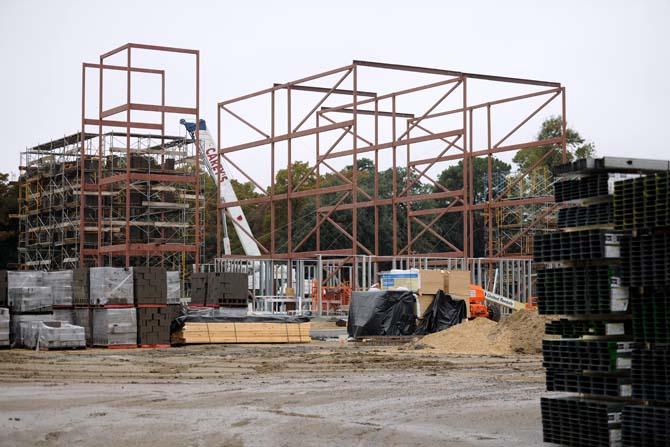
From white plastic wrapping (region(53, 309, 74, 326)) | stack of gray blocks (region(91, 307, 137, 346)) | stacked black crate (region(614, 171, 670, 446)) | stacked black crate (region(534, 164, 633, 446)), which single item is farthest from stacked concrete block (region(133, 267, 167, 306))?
stacked black crate (region(614, 171, 670, 446))

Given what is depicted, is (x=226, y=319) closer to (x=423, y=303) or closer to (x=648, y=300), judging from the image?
(x=423, y=303)

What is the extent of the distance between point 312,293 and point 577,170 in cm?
3109

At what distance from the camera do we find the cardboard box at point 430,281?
29.8 metres

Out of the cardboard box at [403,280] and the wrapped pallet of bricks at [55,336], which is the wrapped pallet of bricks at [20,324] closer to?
the wrapped pallet of bricks at [55,336]

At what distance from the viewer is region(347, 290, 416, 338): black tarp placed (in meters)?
29.1

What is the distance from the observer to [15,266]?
202 feet

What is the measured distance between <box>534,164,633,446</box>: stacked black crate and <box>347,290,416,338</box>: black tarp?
1892 cm

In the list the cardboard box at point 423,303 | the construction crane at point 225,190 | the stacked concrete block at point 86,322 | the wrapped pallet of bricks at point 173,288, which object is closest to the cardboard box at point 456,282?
the cardboard box at point 423,303

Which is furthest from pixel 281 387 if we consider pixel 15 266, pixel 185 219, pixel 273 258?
pixel 15 266

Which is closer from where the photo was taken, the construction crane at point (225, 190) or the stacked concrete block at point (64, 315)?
the stacked concrete block at point (64, 315)

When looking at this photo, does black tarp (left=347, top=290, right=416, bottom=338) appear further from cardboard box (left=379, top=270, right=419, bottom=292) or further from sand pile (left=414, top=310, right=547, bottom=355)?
sand pile (left=414, top=310, right=547, bottom=355)

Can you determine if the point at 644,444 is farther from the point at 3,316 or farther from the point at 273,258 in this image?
the point at 273,258

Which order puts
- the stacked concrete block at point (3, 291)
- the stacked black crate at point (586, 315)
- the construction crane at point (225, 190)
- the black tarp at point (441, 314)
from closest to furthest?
the stacked black crate at point (586, 315)
the stacked concrete block at point (3, 291)
the black tarp at point (441, 314)
the construction crane at point (225, 190)

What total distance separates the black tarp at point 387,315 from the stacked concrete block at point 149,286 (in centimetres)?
586
